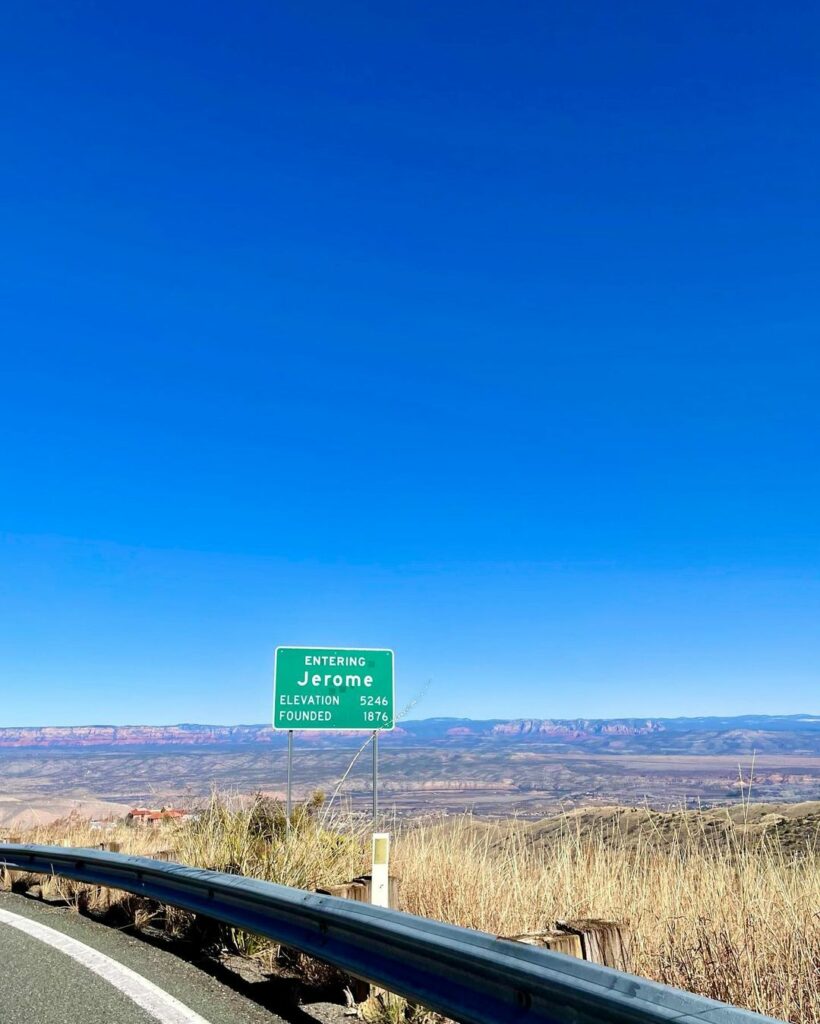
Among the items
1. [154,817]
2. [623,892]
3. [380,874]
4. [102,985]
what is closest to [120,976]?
[102,985]

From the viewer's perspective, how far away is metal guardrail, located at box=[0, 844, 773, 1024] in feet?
9.49

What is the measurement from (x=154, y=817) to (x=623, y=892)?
13.9 metres

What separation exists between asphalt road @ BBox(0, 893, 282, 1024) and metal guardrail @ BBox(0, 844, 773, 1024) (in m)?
0.45

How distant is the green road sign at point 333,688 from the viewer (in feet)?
34.2

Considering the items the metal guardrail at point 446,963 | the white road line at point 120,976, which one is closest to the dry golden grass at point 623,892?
the metal guardrail at point 446,963

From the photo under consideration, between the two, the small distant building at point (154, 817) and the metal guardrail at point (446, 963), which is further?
the small distant building at point (154, 817)

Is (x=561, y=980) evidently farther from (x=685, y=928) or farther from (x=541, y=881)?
(x=541, y=881)

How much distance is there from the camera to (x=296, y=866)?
7887 mm

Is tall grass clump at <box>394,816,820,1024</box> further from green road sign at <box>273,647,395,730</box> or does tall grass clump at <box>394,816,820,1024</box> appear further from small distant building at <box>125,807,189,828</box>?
Answer: small distant building at <box>125,807,189,828</box>

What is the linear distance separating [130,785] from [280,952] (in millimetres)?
158102

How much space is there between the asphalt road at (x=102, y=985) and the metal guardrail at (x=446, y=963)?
17.6 inches

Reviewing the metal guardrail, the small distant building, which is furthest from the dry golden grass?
the small distant building

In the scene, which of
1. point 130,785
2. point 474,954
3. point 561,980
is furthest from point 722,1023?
point 130,785

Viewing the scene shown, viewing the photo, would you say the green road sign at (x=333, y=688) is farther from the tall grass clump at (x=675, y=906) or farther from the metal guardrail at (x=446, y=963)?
the metal guardrail at (x=446, y=963)
